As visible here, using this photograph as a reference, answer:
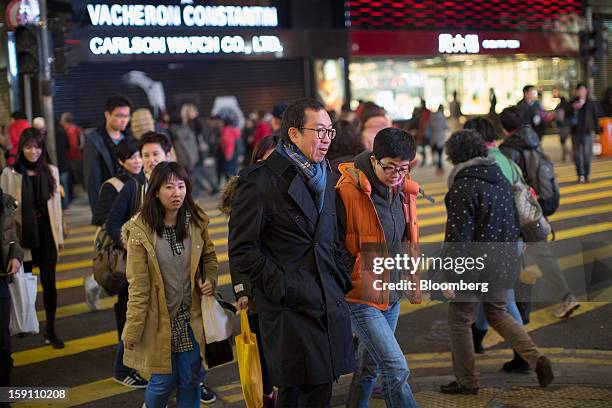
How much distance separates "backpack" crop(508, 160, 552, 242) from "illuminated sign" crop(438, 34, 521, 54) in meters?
17.3

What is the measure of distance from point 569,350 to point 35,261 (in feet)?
13.8

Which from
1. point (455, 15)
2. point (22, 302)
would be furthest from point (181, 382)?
point (455, 15)

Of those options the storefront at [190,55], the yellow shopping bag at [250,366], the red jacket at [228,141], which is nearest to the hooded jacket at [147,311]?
the yellow shopping bag at [250,366]

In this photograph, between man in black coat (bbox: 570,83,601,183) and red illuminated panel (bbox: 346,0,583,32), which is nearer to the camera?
man in black coat (bbox: 570,83,601,183)

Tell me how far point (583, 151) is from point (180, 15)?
422 inches

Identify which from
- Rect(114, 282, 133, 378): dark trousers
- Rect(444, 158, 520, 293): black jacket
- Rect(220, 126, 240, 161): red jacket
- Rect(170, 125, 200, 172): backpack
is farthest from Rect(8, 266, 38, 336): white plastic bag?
Rect(220, 126, 240, 161): red jacket

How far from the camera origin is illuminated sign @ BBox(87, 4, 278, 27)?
19156mm

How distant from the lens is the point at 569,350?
6859 millimetres

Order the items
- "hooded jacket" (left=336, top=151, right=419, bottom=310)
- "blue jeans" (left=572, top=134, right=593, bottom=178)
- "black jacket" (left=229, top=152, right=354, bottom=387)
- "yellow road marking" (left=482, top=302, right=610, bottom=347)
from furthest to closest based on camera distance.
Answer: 1. "blue jeans" (left=572, top=134, right=593, bottom=178)
2. "yellow road marking" (left=482, top=302, right=610, bottom=347)
3. "hooded jacket" (left=336, top=151, right=419, bottom=310)
4. "black jacket" (left=229, top=152, right=354, bottom=387)

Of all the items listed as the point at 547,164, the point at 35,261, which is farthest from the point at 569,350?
the point at 35,261

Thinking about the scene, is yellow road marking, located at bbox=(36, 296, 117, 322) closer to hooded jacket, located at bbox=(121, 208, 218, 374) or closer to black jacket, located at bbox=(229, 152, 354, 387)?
hooded jacket, located at bbox=(121, 208, 218, 374)

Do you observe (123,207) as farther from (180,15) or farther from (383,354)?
(180,15)

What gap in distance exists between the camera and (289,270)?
4055mm

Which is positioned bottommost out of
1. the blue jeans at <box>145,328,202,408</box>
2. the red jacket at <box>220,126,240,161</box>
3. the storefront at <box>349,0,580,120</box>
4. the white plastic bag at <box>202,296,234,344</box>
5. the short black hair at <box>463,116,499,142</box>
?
the blue jeans at <box>145,328,202,408</box>
